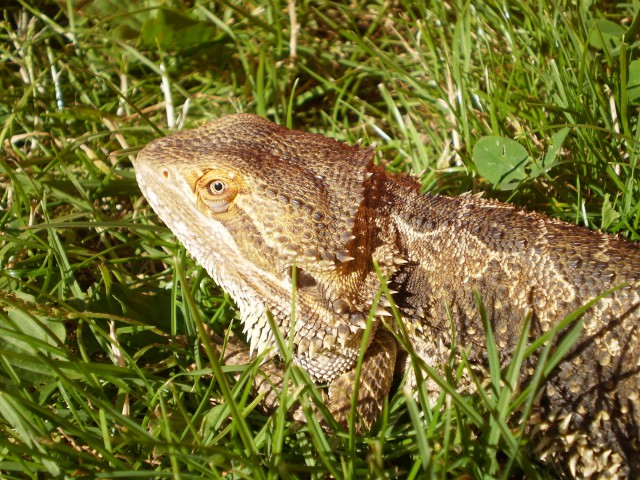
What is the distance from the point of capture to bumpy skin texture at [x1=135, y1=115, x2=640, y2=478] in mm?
2432

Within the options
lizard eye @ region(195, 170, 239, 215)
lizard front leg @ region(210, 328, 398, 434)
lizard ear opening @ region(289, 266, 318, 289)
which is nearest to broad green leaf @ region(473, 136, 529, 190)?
lizard front leg @ region(210, 328, 398, 434)

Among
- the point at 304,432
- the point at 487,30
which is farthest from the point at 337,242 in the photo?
the point at 487,30

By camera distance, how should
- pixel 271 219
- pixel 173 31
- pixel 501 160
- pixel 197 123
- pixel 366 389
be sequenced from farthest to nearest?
1. pixel 173 31
2. pixel 197 123
3. pixel 501 160
4. pixel 366 389
5. pixel 271 219

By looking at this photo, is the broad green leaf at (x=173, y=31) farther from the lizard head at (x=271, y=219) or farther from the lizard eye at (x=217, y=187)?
the lizard eye at (x=217, y=187)

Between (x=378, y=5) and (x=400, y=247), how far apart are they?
296 centimetres

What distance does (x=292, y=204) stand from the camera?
262cm

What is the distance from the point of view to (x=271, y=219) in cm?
263

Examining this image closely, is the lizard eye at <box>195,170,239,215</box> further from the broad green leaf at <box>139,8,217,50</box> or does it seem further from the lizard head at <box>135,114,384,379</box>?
the broad green leaf at <box>139,8,217,50</box>

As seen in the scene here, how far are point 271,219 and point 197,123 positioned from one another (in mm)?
1838

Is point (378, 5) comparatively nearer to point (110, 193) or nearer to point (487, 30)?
point (487, 30)

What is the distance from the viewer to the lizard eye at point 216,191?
2.70 meters

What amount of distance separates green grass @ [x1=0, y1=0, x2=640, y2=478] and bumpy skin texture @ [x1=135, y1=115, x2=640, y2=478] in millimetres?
250

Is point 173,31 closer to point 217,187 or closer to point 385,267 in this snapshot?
point 217,187

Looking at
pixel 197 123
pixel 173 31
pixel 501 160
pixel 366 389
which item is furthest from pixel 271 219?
pixel 173 31
